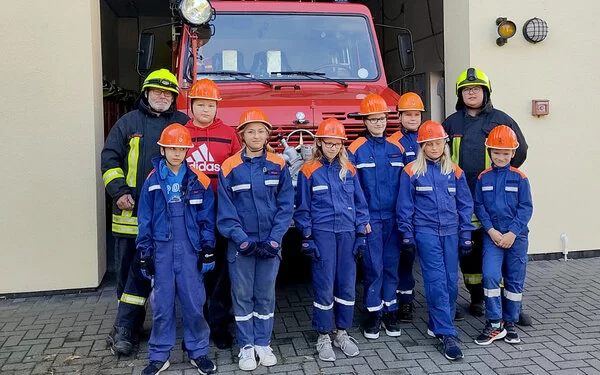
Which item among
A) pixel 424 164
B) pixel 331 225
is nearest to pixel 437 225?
pixel 424 164

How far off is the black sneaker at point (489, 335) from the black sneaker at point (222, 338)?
188 centimetres

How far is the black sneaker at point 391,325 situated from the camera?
4551mm

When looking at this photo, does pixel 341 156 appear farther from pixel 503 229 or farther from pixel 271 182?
pixel 503 229

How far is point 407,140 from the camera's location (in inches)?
185

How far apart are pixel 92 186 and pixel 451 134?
344 cm

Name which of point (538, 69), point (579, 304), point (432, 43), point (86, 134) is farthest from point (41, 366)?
point (432, 43)

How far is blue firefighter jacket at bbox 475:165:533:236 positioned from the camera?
14.3 ft

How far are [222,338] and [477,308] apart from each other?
2243 millimetres

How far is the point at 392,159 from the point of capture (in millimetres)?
4473

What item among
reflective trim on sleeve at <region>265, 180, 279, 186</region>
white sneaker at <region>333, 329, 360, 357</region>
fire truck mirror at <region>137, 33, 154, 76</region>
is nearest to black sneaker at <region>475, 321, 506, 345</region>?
white sneaker at <region>333, 329, 360, 357</region>

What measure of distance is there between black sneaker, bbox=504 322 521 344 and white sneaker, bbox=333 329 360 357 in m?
1.16

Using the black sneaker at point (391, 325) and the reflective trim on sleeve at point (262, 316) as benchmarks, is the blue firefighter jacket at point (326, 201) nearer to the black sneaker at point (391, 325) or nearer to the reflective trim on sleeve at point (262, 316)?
the reflective trim on sleeve at point (262, 316)

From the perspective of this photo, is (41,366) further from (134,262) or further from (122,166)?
(122,166)

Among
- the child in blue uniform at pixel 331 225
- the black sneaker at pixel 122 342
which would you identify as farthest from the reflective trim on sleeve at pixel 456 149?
the black sneaker at pixel 122 342
